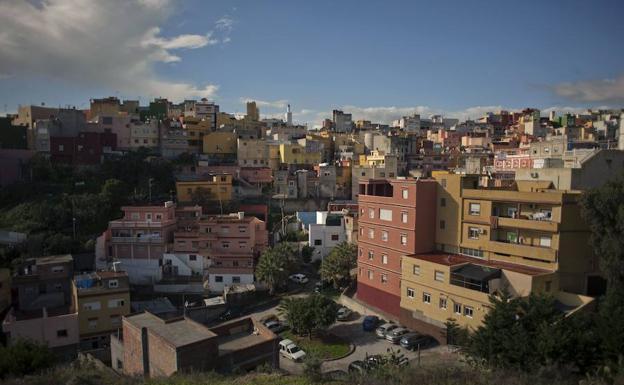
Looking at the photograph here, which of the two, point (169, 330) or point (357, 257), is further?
point (357, 257)

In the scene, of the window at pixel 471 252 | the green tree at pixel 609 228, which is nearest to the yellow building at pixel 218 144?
the window at pixel 471 252

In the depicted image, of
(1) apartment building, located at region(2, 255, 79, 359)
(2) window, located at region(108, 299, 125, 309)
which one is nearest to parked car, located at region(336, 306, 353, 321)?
(2) window, located at region(108, 299, 125, 309)

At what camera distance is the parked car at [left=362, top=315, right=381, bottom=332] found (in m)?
24.5

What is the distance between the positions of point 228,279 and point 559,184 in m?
23.5

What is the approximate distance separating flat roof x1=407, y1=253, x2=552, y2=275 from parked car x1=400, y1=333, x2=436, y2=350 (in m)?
4.07

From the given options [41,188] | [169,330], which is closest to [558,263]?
[169,330]

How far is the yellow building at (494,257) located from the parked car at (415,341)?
452 mm

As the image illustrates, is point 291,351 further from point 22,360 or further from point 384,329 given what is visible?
point 22,360

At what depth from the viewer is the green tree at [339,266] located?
3013cm

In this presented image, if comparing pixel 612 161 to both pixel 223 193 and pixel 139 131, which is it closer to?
pixel 223 193

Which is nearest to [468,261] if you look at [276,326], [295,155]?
[276,326]

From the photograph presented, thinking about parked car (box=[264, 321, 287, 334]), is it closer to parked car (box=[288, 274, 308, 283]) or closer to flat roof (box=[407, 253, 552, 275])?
parked car (box=[288, 274, 308, 283])

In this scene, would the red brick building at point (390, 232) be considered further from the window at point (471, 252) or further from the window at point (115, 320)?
the window at point (115, 320)

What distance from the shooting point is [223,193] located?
43.3 meters
